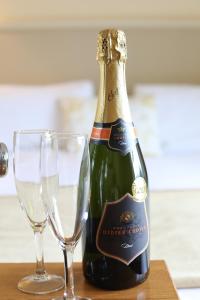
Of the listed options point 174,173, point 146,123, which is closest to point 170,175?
point 174,173

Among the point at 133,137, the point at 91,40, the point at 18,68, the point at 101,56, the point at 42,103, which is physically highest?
the point at 91,40

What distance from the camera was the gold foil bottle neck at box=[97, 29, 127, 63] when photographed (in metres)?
0.57

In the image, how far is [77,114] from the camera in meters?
2.23

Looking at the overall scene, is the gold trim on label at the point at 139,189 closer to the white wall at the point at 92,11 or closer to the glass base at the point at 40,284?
the glass base at the point at 40,284

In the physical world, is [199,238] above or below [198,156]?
below

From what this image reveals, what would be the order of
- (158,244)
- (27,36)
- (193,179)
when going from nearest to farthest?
(158,244) → (193,179) → (27,36)

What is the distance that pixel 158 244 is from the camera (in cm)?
98

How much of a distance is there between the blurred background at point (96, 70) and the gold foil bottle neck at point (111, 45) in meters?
1.16

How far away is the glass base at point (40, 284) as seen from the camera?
22.9 inches

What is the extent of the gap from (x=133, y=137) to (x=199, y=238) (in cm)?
44

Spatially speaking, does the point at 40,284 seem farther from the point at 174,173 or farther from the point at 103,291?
the point at 174,173

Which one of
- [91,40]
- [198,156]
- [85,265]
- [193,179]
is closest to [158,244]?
[85,265]

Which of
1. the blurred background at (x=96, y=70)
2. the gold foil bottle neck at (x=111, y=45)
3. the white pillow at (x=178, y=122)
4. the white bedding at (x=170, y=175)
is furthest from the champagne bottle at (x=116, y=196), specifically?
the white pillow at (x=178, y=122)

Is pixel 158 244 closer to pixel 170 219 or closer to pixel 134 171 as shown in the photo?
pixel 170 219
